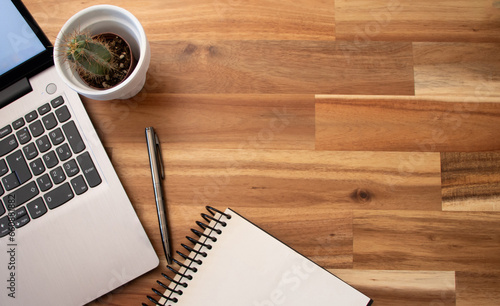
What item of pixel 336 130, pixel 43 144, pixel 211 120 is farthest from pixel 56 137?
pixel 336 130

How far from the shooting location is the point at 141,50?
2.13 ft

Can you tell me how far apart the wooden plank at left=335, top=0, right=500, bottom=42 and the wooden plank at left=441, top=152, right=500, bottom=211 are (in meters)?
0.22

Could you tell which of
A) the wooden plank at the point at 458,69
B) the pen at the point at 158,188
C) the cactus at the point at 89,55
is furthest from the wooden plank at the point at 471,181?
the cactus at the point at 89,55

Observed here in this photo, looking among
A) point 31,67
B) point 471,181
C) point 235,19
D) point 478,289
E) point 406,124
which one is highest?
point 31,67

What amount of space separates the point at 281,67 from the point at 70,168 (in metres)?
0.40

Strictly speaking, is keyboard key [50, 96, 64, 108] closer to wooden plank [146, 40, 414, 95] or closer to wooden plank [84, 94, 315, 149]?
wooden plank [84, 94, 315, 149]

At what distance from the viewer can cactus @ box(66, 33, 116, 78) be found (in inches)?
23.6

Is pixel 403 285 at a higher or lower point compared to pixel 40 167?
lower

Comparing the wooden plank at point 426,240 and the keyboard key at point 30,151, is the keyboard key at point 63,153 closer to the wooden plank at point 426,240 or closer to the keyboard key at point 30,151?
the keyboard key at point 30,151

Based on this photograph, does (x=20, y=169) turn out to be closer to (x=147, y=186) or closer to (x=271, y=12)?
(x=147, y=186)

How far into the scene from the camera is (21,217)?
669mm

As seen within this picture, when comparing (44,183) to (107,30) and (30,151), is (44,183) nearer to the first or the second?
(30,151)

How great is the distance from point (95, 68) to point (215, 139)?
0.23 meters

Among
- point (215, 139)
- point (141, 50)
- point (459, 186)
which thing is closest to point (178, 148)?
point (215, 139)
